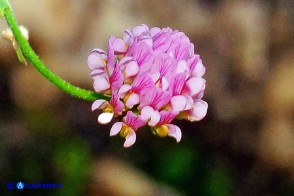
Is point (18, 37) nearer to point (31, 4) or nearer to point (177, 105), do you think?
point (177, 105)

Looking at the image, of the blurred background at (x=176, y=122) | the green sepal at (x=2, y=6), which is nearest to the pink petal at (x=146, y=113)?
the green sepal at (x=2, y=6)

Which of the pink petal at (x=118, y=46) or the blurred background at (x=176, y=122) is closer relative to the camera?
the pink petal at (x=118, y=46)

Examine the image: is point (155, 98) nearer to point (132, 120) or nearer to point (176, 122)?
point (132, 120)

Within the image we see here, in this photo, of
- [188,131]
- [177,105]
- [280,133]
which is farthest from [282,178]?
[177,105]

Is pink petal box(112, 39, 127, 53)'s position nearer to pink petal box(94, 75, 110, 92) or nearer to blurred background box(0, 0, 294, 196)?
pink petal box(94, 75, 110, 92)

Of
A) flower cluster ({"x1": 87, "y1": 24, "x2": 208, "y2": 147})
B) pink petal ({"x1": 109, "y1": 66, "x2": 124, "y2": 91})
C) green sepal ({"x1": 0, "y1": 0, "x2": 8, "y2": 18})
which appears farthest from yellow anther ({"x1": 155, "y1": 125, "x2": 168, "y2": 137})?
green sepal ({"x1": 0, "y1": 0, "x2": 8, "y2": 18})

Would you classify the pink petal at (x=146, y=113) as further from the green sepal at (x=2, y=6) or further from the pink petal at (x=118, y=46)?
the green sepal at (x=2, y=6)
